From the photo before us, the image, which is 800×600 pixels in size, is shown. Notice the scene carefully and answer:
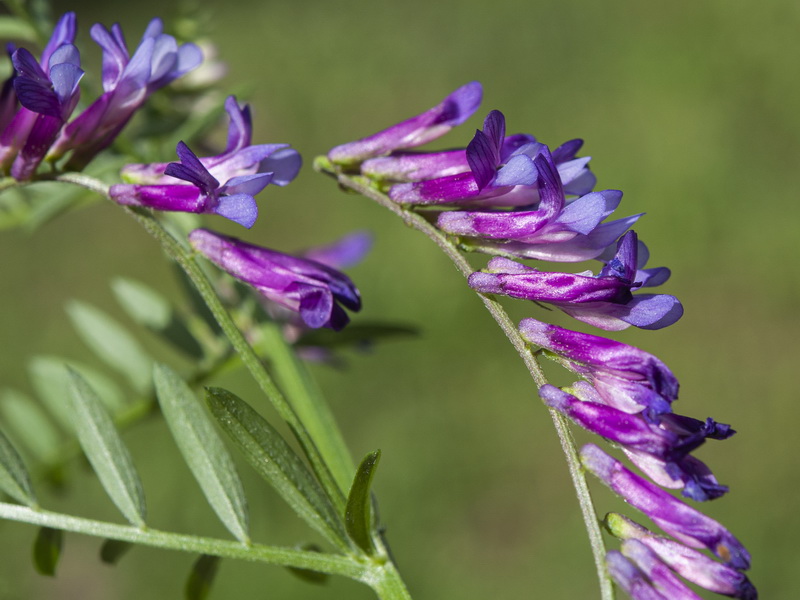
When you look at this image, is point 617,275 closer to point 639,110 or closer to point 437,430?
point 437,430

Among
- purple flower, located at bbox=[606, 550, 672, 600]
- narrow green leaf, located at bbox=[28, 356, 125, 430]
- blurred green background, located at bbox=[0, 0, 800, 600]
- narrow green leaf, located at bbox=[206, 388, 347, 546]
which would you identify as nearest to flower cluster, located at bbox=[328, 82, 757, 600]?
purple flower, located at bbox=[606, 550, 672, 600]

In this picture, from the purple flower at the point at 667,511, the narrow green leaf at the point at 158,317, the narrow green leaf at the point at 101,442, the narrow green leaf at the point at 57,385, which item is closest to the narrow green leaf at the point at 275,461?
the narrow green leaf at the point at 101,442

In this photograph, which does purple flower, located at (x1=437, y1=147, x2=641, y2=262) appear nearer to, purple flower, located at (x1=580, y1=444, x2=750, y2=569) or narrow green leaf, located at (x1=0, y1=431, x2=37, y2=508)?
purple flower, located at (x1=580, y1=444, x2=750, y2=569)

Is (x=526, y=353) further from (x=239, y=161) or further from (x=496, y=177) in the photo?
(x=239, y=161)

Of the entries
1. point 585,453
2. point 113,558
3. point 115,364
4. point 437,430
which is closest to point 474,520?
point 437,430

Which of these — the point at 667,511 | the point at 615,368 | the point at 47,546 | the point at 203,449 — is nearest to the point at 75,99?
the point at 203,449
